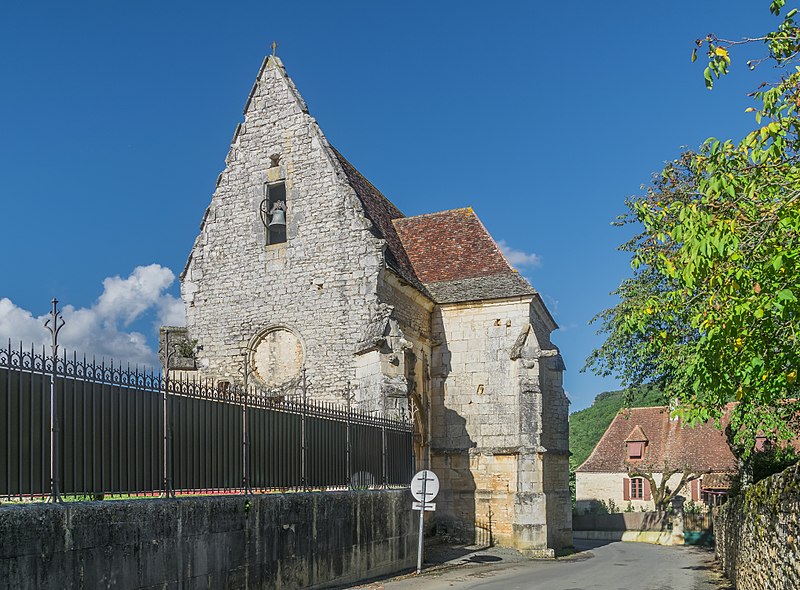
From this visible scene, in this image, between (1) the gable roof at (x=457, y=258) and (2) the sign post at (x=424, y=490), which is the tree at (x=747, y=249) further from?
(1) the gable roof at (x=457, y=258)

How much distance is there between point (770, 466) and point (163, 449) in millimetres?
16748

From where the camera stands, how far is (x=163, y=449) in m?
10.2

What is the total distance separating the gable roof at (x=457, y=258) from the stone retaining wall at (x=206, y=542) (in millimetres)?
8739

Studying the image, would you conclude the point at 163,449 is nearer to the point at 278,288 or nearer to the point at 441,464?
the point at 278,288

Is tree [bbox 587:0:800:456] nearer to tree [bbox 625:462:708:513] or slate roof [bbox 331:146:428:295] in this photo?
slate roof [bbox 331:146:428:295]

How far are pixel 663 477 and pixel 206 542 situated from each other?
3319 cm

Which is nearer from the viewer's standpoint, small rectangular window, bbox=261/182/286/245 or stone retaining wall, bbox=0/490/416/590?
stone retaining wall, bbox=0/490/416/590

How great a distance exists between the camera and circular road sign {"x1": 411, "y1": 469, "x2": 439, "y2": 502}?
52.0 feet

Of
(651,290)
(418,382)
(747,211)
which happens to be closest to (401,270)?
(418,382)

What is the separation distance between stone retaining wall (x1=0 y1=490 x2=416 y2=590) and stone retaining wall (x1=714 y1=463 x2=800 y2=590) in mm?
6311

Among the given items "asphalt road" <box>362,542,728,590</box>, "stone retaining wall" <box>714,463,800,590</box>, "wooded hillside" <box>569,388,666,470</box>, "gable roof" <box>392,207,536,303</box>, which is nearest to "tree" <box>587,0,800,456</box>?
"stone retaining wall" <box>714,463,800,590</box>

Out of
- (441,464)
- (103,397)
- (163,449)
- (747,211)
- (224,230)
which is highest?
(224,230)

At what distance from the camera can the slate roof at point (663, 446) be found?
40.2 meters

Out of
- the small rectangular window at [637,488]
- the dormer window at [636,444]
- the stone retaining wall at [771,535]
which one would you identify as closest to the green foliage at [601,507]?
the small rectangular window at [637,488]
